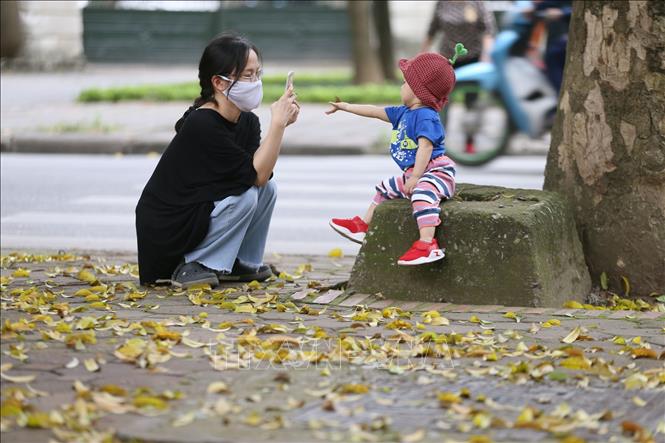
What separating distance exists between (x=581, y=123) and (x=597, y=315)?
3.80 feet

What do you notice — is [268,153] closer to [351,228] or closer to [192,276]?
[351,228]

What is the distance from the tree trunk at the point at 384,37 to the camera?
69.6 ft

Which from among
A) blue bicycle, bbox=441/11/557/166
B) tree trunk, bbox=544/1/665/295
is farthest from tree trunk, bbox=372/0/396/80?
tree trunk, bbox=544/1/665/295

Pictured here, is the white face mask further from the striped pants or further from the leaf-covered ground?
the leaf-covered ground

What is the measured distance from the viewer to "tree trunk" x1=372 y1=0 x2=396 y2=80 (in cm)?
2122

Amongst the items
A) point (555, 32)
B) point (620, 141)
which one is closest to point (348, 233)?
point (620, 141)

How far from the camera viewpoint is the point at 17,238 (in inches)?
317

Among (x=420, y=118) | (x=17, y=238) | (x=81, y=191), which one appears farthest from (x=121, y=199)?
(x=420, y=118)

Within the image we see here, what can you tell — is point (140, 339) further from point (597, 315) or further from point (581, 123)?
point (581, 123)

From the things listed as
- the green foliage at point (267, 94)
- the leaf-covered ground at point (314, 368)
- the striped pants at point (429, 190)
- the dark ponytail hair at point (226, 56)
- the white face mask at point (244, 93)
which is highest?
the dark ponytail hair at point (226, 56)

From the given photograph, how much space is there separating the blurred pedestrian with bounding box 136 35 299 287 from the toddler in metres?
0.49

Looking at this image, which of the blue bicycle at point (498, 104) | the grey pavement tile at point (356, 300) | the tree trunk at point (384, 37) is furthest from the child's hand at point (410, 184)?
the tree trunk at point (384, 37)

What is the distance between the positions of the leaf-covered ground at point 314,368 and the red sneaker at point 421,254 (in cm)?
21

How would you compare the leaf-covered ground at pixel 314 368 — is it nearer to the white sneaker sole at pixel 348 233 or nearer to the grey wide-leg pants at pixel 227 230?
the grey wide-leg pants at pixel 227 230
